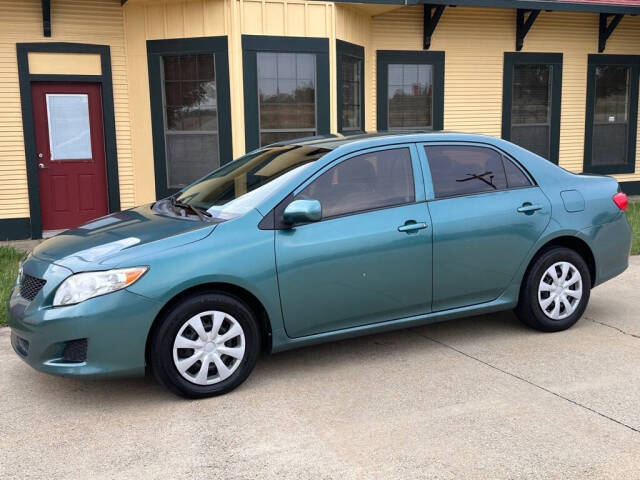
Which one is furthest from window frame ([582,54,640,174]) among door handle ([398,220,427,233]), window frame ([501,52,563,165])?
door handle ([398,220,427,233])

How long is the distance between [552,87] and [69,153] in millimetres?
9042

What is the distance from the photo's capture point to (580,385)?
435 centimetres

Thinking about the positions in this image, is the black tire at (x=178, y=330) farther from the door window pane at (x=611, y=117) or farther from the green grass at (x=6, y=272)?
the door window pane at (x=611, y=117)

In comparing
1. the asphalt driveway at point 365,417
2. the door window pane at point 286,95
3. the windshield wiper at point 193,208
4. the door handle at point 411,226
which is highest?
the door window pane at point 286,95

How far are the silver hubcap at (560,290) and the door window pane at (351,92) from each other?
637cm

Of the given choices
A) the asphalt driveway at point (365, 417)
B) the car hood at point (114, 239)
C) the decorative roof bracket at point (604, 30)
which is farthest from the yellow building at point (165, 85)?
the car hood at point (114, 239)

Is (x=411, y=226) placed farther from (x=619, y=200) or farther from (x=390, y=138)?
(x=619, y=200)

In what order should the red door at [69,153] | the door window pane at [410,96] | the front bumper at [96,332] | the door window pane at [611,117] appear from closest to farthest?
the front bumper at [96,332] < the red door at [69,153] < the door window pane at [410,96] < the door window pane at [611,117]

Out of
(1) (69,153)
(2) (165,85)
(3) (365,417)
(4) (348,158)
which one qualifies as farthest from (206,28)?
(3) (365,417)

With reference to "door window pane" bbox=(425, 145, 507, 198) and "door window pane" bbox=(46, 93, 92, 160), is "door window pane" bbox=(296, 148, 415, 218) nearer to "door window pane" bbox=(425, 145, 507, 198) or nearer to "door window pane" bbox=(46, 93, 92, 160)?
"door window pane" bbox=(425, 145, 507, 198)

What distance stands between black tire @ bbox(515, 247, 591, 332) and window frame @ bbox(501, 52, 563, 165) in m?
8.07

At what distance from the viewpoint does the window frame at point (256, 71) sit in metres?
10.1

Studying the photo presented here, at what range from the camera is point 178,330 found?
4090mm

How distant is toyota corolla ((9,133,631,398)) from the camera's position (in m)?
4.02
